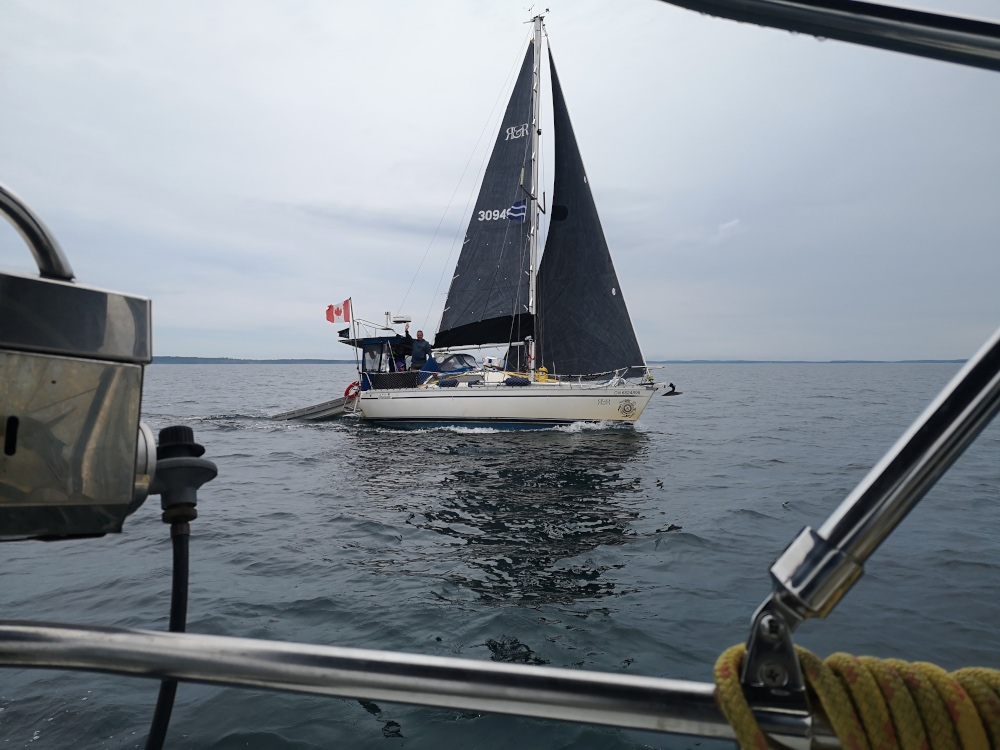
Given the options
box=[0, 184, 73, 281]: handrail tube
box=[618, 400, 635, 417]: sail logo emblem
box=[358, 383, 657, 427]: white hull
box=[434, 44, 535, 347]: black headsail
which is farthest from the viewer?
box=[434, 44, 535, 347]: black headsail

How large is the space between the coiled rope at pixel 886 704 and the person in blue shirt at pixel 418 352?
71.9ft

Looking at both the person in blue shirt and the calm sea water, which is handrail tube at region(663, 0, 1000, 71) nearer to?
the calm sea water

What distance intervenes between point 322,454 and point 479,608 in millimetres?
11190

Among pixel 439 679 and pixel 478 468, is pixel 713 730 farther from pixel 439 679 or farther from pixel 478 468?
pixel 478 468

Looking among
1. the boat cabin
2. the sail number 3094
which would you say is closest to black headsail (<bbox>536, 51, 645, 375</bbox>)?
the sail number 3094

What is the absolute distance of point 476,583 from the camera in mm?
5777

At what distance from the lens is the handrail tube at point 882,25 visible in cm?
65

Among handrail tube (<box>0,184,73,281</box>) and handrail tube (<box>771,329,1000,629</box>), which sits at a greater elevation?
handrail tube (<box>0,184,73,281</box>)

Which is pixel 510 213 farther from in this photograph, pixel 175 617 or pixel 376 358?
pixel 175 617

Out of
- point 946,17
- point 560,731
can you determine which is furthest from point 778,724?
point 560,731

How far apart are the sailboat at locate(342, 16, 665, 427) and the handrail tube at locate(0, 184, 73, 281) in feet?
56.5

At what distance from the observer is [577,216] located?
22047 mm

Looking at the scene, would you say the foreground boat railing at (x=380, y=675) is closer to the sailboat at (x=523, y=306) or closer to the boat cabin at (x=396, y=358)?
the sailboat at (x=523, y=306)

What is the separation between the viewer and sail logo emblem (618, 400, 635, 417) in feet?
59.0
